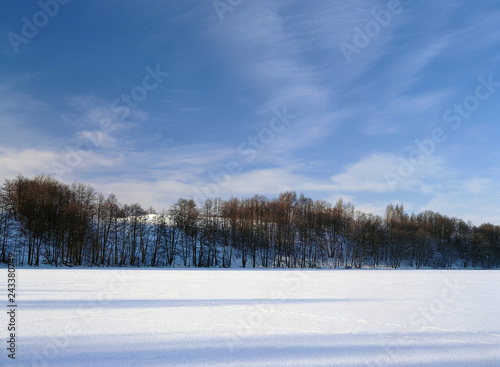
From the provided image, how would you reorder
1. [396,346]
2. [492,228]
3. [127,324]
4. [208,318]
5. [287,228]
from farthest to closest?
1. [492,228]
2. [287,228]
3. [208,318]
4. [127,324]
5. [396,346]

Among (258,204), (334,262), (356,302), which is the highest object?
(258,204)

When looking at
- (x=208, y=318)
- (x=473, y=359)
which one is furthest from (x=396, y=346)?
(x=208, y=318)

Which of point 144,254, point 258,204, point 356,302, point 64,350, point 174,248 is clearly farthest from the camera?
point 258,204

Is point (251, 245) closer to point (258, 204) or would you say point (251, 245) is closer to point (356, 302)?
point (258, 204)

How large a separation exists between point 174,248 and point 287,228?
19.1 m

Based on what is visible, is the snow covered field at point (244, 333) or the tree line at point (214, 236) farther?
the tree line at point (214, 236)

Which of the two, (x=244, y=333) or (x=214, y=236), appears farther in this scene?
(x=214, y=236)

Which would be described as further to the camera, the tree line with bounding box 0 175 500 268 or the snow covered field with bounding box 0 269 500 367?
the tree line with bounding box 0 175 500 268

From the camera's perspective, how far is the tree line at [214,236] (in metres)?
38.6

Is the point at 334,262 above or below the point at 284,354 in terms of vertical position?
below

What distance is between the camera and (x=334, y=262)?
56562mm

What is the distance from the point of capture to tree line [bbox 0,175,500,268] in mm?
38594

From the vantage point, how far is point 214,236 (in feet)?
169

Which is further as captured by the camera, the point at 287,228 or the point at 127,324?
the point at 287,228
